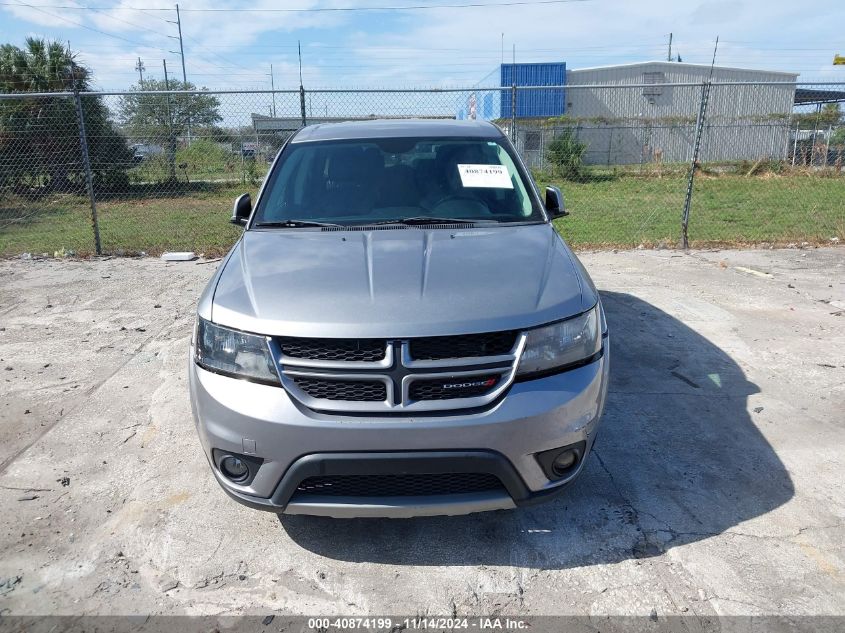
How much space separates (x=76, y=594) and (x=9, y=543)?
55 centimetres

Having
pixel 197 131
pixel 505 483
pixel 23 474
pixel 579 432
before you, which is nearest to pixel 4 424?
pixel 23 474

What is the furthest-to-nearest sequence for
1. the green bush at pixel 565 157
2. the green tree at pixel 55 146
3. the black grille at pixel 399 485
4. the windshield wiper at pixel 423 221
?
the green bush at pixel 565 157 → the green tree at pixel 55 146 → the windshield wiper at pixel 423 221 → the black grille at pixel 399 485

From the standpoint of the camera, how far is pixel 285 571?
8.20 ft

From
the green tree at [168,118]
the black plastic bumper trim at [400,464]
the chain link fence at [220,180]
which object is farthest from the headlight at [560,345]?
the green tree at [168,118]

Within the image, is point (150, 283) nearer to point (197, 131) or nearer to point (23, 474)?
point (23, 474)

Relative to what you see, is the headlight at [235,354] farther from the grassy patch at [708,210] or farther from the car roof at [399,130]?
the grassy patch at [708,210]

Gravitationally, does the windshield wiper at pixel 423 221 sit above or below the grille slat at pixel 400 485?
above

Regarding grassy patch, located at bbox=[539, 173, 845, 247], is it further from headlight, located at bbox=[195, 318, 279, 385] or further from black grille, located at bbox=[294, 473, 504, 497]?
headlight, located at bbox=[195, 318, 279, 385]

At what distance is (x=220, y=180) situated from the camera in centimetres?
1450

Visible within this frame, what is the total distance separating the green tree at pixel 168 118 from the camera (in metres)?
12.9

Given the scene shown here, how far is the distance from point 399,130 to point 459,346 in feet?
7.23

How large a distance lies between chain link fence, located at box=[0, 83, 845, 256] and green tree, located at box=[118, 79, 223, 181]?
4cm

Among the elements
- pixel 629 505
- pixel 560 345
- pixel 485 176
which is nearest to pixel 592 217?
pixel 485 176

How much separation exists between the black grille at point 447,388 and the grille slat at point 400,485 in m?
0.29
